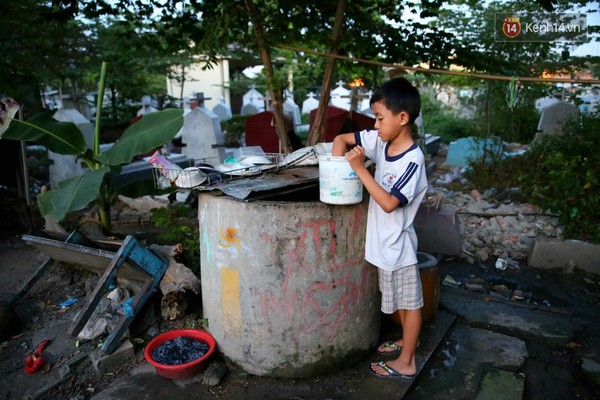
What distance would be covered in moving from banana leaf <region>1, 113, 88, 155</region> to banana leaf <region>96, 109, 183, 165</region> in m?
0.45

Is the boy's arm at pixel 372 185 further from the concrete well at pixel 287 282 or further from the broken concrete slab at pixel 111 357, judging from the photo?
the broken concrete slab at pixel 111 357

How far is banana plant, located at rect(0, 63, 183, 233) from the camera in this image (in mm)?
3371

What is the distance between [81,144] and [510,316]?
14.4 ft

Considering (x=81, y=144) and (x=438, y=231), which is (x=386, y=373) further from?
(x=81, y=144)

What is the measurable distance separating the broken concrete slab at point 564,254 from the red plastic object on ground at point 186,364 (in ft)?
13.1

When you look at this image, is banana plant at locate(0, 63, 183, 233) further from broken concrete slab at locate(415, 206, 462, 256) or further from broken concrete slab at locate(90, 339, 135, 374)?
broken concrete slab at locate(415, 206, 462, 256)

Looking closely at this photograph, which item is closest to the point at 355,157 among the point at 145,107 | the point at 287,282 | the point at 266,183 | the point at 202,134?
the point at 266,183

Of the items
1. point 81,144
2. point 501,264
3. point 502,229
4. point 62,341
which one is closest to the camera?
point 62,341

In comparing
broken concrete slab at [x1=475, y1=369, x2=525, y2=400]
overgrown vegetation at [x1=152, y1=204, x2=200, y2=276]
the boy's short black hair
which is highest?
the boy's short black hair

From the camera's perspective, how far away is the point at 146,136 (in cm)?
372

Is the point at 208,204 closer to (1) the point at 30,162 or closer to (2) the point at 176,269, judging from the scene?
(2) the point at 176,269

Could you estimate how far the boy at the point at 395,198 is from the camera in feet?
7.98

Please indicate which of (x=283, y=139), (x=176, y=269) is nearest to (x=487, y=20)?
(x=283, y=139)

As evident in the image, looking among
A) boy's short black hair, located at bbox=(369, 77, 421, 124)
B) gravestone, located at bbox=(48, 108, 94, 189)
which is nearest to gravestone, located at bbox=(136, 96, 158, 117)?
gravestone, located at bbox=(48, 108, 94, 189)
